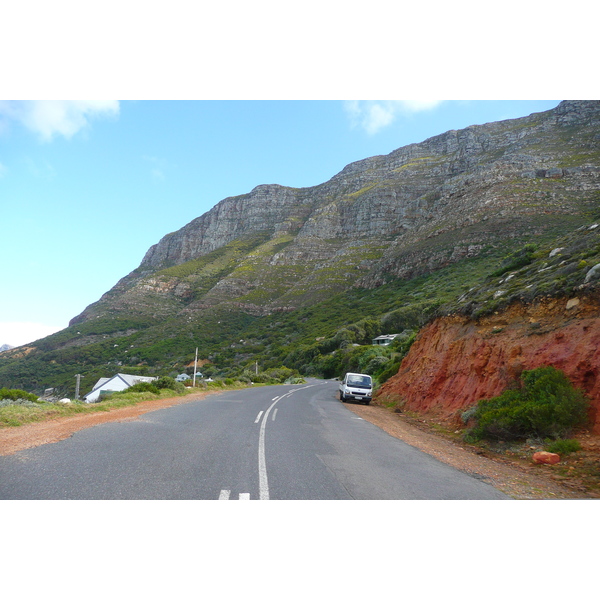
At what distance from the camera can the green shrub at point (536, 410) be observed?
7.86 metres

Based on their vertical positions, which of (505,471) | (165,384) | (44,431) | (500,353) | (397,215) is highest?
(397,215)

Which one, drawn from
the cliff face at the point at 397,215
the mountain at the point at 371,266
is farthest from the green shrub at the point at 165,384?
the cliff face at the point at 397,215

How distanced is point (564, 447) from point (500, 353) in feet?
16.0

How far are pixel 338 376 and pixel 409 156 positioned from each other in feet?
375

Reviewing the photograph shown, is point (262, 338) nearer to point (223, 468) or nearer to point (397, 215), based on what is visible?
point (397, 215)

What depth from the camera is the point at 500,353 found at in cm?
1188

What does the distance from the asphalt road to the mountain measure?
7.99 meters

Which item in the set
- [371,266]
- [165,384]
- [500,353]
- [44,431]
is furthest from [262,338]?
[44,431]

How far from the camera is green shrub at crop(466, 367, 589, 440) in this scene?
786 centimetres

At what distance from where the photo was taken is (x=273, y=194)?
164 meters

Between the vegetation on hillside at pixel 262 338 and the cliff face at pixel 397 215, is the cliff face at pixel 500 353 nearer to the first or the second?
the vegetation on hillside at pixel 262 338

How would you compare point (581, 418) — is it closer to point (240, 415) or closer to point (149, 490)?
point (149, 490)

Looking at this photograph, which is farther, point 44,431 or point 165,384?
point 165,384

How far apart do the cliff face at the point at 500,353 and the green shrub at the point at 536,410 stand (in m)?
0.28
